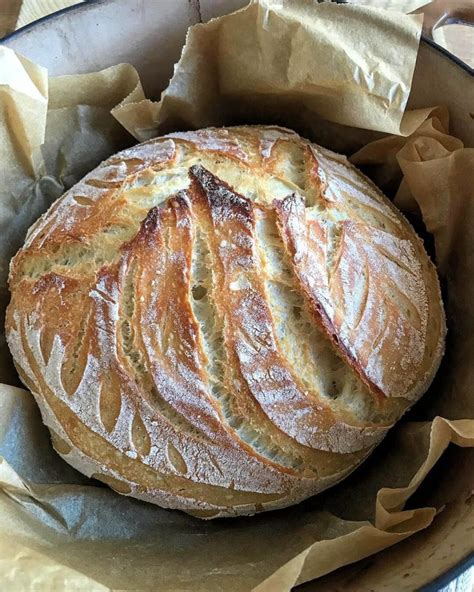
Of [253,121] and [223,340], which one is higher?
[253,121]

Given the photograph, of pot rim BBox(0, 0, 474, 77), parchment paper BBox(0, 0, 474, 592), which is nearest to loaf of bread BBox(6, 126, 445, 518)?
parchment paper BBox(0, 0, 474, 592)

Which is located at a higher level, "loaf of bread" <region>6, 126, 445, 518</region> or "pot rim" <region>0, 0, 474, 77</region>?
"pot rim" <region>0, 0, 474, 77</region>

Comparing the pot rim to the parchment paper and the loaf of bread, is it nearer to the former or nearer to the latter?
the parchment paper

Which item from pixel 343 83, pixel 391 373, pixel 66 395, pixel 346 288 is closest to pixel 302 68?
pixel 343 83

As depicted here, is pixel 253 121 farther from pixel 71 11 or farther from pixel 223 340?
pixel 223 340

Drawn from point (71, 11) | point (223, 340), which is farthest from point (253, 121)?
point (223, 340)

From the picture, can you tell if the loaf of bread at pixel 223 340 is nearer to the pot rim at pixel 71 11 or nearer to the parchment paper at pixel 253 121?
the parchment paper at pixel 253 121
